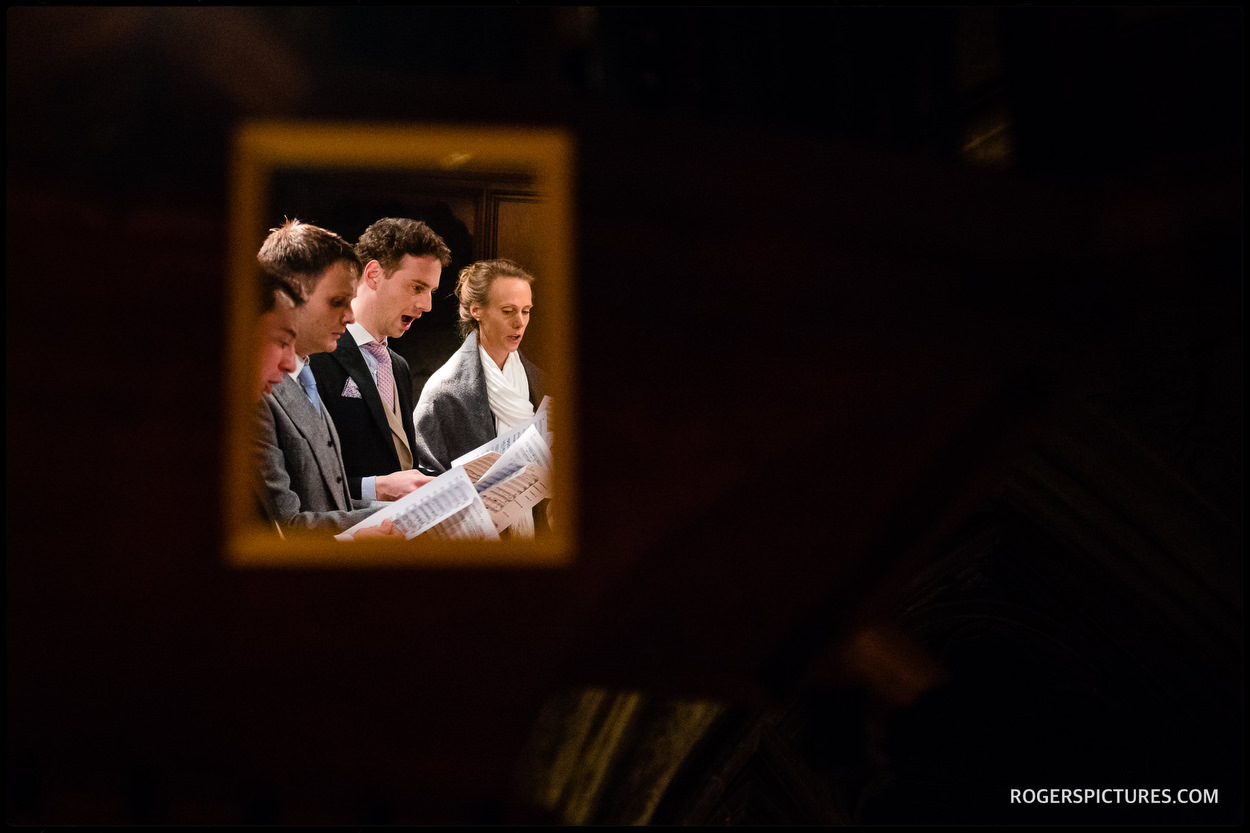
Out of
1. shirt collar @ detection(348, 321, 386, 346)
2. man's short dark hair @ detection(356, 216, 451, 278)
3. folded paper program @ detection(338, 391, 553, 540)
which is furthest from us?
shirt collar @ detection(348, 321, 386, 346)

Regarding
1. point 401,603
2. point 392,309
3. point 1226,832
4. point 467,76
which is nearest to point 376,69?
point 467,76

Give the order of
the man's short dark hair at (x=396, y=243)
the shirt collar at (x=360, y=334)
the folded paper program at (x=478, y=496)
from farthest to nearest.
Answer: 1. the shirt collar at (x=360, y=334)
2. the man's short dark hair at (x=396, y=243)
3. the folded paper program at (x=478, y=496)

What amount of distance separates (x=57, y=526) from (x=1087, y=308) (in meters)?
1.09

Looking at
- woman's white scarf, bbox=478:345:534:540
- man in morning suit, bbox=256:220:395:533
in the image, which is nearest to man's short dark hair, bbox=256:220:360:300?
man in morning suit, bbox=256:220:395:533

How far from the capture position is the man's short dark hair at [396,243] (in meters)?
1.22

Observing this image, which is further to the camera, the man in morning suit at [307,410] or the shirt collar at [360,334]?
the shirt collar at [360,334]

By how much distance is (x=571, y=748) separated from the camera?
94.3 inches

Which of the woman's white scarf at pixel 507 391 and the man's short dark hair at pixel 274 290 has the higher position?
the man's short dark hair at pixel 274 290

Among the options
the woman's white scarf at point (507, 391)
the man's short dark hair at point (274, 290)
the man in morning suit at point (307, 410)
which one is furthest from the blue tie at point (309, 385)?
the woman's white scarf at point (507, 391)

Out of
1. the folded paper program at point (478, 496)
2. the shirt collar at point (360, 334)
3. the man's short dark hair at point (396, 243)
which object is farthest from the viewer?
the shirt collar at point (360, 334)

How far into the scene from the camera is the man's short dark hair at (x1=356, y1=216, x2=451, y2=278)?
1.22 metres

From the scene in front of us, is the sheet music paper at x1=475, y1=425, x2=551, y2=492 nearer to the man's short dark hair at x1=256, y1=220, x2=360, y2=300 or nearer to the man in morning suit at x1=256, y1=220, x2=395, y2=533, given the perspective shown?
the man in morning suit at x1=256, y1=220, x2=395, y2=533

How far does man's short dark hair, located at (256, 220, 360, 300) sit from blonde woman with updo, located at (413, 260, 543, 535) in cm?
19

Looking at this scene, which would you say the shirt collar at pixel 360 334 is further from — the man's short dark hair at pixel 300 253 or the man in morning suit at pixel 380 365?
the man's short dark hair at pixel 300 253
